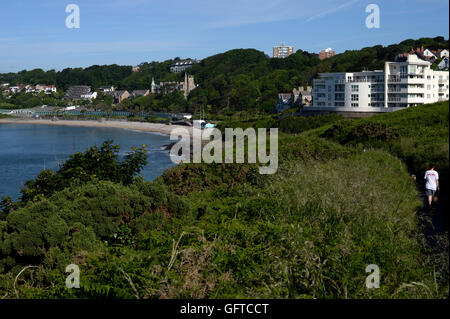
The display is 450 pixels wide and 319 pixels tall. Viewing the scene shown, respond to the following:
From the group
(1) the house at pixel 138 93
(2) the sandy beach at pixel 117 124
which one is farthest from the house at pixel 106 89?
(2) the sandy beach at pixel 117 124

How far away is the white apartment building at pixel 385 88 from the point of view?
29.8 m

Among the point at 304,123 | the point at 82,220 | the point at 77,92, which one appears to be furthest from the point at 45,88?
the point at 82,220

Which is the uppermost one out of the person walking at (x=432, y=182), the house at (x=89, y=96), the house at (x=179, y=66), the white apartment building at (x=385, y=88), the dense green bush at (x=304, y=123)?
the house at (x=179, y=66)

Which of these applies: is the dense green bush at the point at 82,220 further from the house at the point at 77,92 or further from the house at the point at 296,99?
the house at the point at 77,92

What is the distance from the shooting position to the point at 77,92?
145375 mm

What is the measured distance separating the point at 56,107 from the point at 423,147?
406 feet

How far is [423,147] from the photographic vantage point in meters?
10.2

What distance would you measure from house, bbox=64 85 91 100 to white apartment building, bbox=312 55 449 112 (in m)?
110

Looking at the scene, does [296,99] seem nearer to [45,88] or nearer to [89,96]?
[89,96]

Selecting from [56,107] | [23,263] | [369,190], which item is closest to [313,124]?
[369,190]

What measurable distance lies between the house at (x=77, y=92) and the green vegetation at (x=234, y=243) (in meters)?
139

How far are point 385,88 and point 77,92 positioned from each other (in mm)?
124037

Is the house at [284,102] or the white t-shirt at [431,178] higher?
the house at [284,102]
